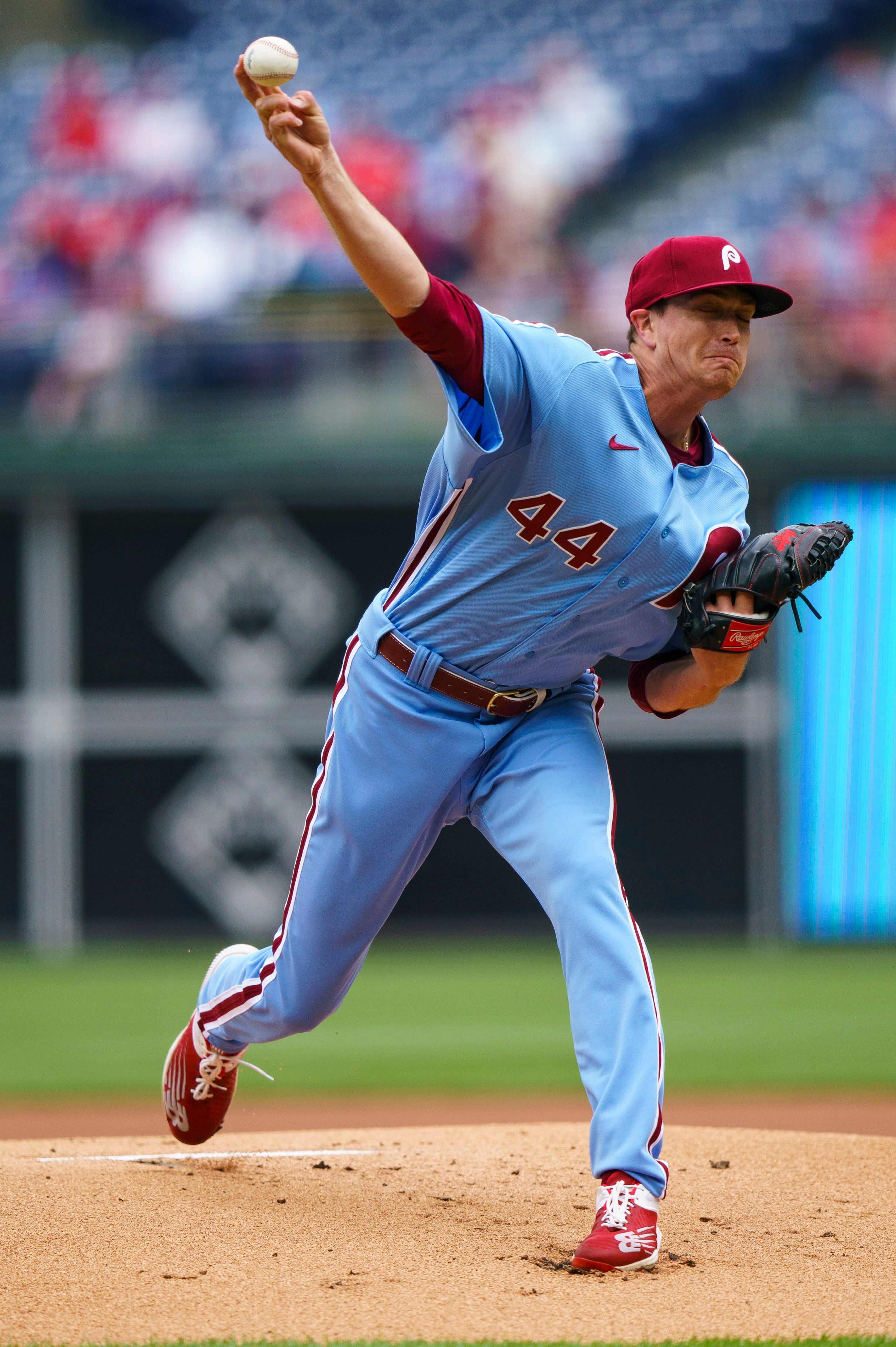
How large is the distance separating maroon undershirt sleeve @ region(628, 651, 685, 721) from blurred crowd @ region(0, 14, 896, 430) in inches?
256

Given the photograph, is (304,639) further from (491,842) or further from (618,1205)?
(618,1205)

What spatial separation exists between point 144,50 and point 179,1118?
1247cm

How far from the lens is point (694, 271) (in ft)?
9.89

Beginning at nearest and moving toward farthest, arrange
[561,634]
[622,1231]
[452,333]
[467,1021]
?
[452,333] → [622,1231] → [561,634] → [467,1021]

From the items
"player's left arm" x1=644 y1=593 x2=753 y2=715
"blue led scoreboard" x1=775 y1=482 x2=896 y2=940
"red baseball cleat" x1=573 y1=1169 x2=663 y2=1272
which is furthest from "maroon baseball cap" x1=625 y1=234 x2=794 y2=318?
"blue led scoreboard" x1=775 y1=482 x2=896 y2=940

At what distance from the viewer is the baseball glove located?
10.1ft

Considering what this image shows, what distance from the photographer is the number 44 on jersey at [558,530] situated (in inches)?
119

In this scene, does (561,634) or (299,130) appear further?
(561,634)

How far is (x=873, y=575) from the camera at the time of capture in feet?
31.7

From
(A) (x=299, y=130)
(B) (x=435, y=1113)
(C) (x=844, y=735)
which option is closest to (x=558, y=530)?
(A) (x=299, y=130)

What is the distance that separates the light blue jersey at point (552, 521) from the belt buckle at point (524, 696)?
0.02m

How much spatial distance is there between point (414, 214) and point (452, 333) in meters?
9.08

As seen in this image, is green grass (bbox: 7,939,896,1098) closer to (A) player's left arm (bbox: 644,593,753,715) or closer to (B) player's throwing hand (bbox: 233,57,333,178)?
(A) player's left arm (bbox: 644,593,753,715)

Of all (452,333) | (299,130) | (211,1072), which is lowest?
(211,1072)
